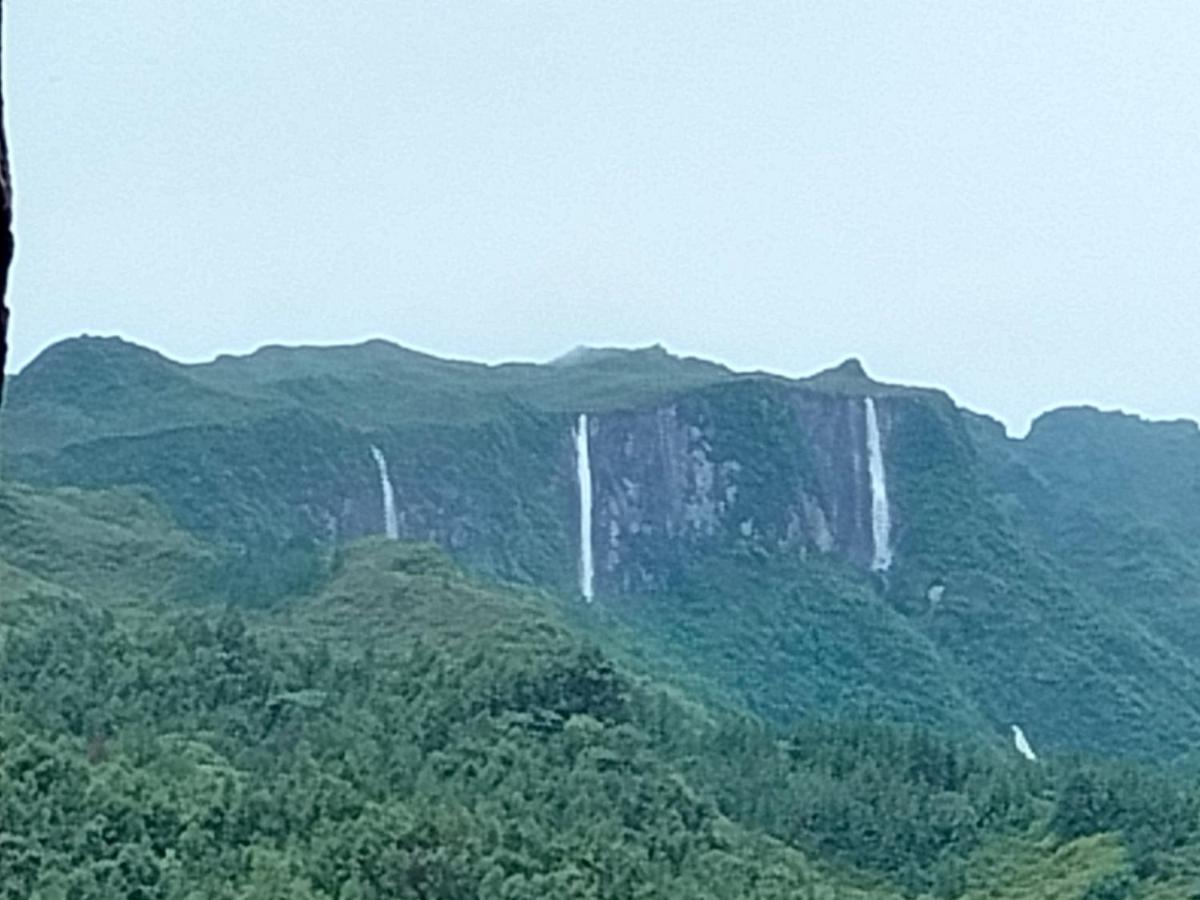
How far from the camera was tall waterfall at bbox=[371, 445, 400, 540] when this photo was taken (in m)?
68.0

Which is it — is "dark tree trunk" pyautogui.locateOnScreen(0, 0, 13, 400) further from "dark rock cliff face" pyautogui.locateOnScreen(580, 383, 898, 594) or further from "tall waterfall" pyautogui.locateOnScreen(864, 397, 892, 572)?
"tall waterfall" pyautogui.locateOnScreen(864, 397, 892, 572)

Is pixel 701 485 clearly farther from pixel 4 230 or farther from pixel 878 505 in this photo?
pixel 4 230

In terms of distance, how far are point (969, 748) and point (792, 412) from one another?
3391 cm

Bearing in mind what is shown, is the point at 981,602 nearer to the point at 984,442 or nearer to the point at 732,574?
the point at 732,574

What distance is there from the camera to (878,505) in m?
75.0

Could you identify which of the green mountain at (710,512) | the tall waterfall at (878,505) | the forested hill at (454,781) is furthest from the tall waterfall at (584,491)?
the forested hill at (454,781)

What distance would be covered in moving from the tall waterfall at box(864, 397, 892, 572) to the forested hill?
1244 inches

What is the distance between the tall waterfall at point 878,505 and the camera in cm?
7475

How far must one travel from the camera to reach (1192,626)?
3177 inches

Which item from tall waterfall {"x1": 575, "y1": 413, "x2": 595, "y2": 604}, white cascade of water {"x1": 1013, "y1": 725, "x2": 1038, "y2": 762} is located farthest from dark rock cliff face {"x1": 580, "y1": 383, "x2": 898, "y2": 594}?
white cascade of water {"x1": 1013, "y1": 725, "x2": 1038, "y2": 762}

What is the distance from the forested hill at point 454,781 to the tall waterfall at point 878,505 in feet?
104

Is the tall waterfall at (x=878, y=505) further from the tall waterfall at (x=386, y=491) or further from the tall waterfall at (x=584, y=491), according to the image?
the tall waterfall at (x=386, y=491)

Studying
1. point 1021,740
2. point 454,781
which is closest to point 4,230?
point 454,781

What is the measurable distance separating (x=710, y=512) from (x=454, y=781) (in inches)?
1657
